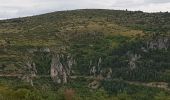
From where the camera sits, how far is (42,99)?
198 m

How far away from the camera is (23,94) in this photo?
190875 mm

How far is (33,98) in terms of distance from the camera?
189 m

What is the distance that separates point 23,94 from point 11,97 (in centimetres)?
727

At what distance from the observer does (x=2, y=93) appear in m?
194

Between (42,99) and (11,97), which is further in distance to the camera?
(42,99)

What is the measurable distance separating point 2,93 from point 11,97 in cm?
1023

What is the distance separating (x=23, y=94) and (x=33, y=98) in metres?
4.76

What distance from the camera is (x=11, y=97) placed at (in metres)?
185

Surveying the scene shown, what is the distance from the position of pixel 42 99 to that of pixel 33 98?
958cm

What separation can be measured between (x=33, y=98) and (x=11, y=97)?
8.78m

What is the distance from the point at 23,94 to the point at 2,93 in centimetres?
892

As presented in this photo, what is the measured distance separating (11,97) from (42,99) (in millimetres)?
16932
